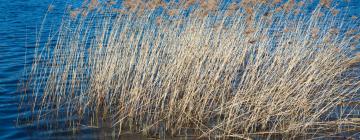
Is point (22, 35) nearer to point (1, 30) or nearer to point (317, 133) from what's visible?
point (1, 30)

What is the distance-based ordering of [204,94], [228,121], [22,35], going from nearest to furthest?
1. [228,121]
2. [204,94]
3. [22,35]

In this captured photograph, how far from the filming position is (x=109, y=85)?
7.04 meters

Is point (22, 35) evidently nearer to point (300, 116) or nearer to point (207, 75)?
point (207, 75)

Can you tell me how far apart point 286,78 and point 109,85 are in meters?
2.47

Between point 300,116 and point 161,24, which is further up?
point 161,24

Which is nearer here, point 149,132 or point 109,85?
point 149,132

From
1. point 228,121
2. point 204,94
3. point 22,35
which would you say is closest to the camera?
point 228,121

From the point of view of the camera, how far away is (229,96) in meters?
7.10

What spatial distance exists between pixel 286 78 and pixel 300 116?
1.70ft

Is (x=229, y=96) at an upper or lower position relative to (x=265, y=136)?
upper

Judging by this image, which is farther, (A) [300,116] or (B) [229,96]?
(B) [229,96]

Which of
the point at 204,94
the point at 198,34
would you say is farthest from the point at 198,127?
the point at 198,34

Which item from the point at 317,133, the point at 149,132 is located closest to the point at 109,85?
the point at 149,132

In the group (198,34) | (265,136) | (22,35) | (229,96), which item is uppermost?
(22,35)
